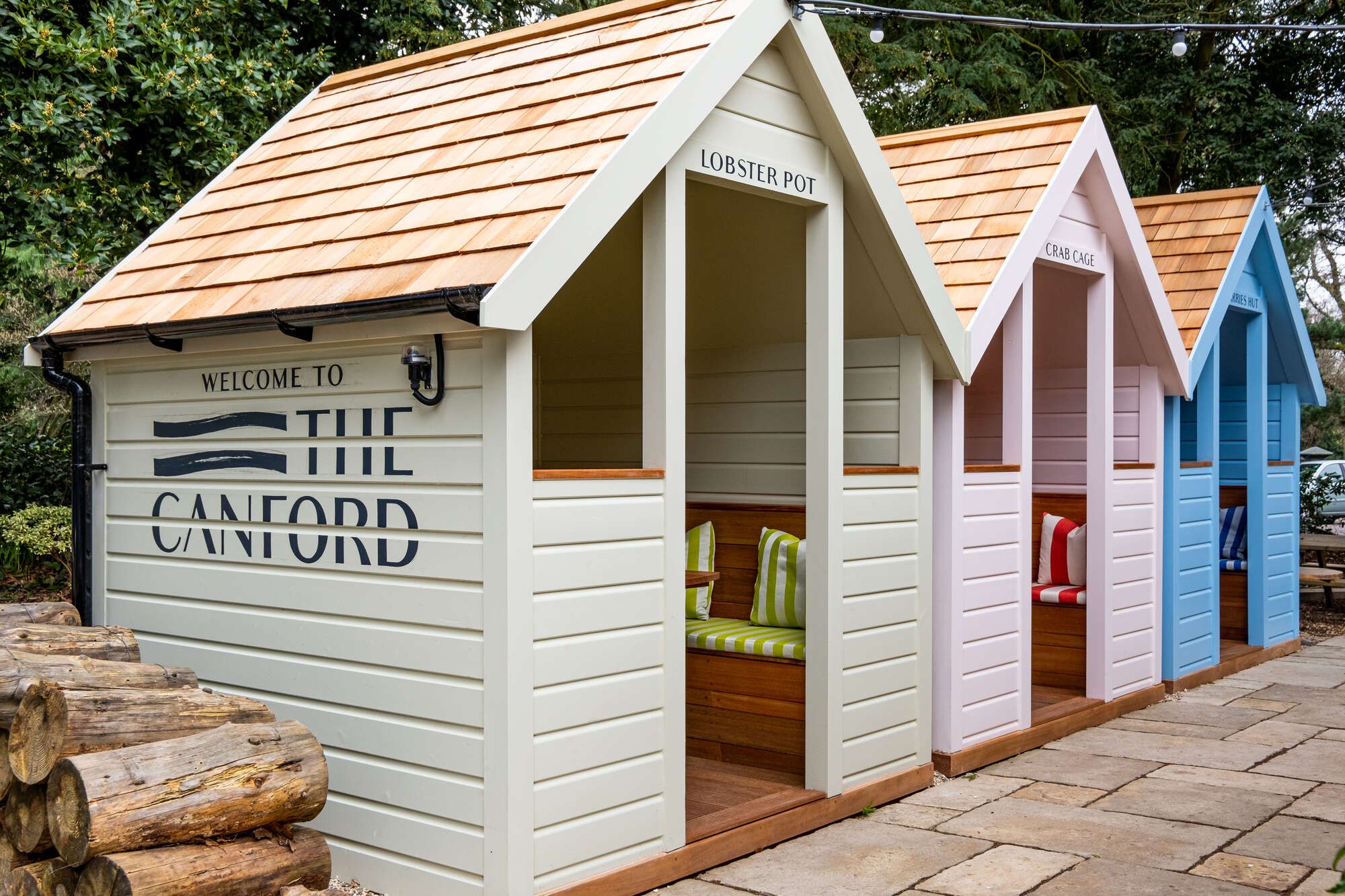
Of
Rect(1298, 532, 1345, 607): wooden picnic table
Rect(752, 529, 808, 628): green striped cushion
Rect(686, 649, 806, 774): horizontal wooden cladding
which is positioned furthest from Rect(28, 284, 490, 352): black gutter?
Rect(1298, 532, 1345, 607): wooden picnic table

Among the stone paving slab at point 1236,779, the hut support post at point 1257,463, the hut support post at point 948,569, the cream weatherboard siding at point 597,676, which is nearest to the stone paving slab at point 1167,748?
the stone paving slab at point 1236,779

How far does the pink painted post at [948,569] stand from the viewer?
652 cm

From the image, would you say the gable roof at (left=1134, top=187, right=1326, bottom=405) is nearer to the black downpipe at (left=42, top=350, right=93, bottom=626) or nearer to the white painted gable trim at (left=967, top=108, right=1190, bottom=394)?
the white painted gable trim at (left=967, top=108, right=1190, bottom=394)

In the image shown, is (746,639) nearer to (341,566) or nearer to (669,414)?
(669,414)

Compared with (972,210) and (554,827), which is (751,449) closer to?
(972,210)

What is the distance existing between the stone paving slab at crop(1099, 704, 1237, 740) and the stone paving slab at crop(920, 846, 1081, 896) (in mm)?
2804

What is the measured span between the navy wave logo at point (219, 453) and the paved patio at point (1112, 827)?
2.24m

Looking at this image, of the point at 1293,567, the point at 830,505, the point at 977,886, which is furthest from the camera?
the point at 1293,567

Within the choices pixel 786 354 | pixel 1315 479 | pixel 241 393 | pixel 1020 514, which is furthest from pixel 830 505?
pixel 1315 479

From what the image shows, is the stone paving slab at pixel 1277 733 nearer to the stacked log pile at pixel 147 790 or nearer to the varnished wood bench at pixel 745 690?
the varnished wood bench at pixel 745 690

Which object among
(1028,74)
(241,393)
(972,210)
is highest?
(1028,74)

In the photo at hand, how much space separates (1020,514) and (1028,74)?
34.0ft

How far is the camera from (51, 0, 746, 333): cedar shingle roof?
4.41 metres

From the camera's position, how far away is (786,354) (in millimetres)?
6953
